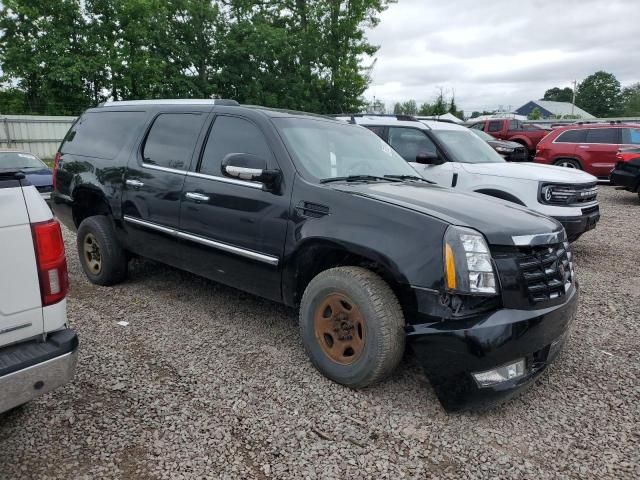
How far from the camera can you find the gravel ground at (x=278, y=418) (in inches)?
93.5

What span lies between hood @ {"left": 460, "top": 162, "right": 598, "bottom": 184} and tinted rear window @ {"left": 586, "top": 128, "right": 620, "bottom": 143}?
313 inches

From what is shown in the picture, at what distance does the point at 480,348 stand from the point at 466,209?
35.8 inches

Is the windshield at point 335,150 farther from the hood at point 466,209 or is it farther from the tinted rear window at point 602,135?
the tinted rear window at point 602,135

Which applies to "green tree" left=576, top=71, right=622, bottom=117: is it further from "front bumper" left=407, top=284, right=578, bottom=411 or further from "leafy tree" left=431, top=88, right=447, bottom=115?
"front bumper" left=407, top=284, right=578, bottom=411

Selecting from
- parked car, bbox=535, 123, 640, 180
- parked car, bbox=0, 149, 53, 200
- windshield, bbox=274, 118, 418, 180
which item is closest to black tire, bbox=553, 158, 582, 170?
parked car, bbox=535, 123, 640, 180

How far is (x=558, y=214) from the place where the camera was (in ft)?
18.6

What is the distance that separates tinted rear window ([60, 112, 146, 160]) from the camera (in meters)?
4.60

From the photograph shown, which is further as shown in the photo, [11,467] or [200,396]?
[200,396]

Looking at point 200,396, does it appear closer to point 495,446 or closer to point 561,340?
point 495,446

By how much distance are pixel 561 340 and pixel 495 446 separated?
0.85m

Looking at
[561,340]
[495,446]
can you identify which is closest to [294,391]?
[495,446]

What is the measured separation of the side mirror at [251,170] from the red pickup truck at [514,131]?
59.1 feet

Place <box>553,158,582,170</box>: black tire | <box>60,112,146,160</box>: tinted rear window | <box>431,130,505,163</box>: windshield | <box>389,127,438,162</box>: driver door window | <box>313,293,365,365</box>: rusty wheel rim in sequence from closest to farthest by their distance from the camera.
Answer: <box>313,293,365,365</box>: rusty wheel rim → <box>60,112,146,160</box>: tinted rear window → <box>431,130,505,163</box>: windshield → <box>389,127,438,162</box>: driver door window → <box>553,158,582,170</box>: black tire

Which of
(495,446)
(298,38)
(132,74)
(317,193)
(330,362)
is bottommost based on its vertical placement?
(495,446)
